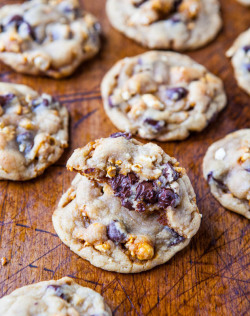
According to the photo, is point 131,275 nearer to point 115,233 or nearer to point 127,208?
point 115,233

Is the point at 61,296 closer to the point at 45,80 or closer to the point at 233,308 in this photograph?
the point at 233,308

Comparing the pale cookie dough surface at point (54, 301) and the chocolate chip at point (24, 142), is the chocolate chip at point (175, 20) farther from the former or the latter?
the pale cookie dough surface at point (54, 301)

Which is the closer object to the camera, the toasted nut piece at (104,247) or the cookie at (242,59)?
the toasted nut piece at (104,247)

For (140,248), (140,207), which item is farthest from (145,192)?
(140,248)

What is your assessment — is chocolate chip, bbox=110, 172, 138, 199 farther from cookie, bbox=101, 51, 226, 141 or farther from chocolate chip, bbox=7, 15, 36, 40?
chocolate chip, bbox=7, 15, 36, 40

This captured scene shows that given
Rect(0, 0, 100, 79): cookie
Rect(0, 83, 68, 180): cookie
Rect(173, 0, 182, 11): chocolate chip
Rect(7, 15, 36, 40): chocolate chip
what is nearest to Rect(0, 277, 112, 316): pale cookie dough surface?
Rect(0, 83, 68, 180): cookie

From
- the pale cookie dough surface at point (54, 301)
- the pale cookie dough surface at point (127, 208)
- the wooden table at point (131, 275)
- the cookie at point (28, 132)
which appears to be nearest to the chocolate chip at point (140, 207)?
the pale cookie dough surface at point (127, 208)
